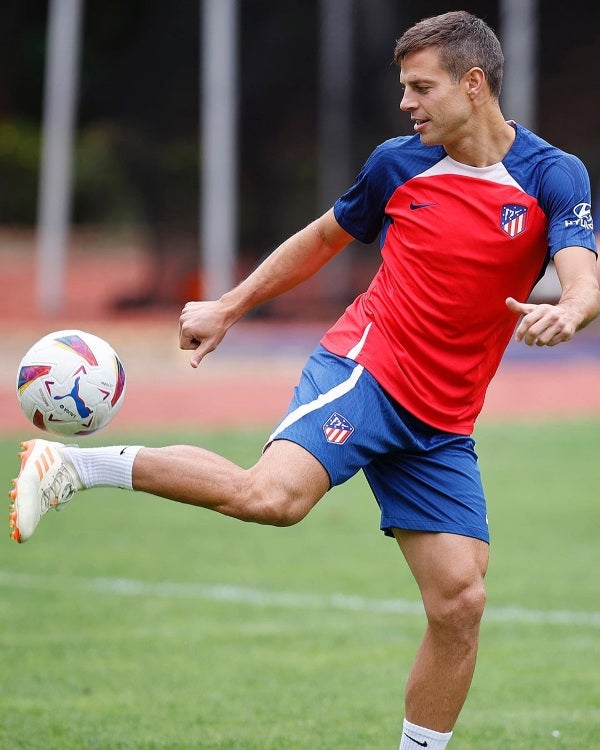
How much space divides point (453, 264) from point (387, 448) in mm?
727

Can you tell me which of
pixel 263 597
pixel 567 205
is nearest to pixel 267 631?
pixel 263 597

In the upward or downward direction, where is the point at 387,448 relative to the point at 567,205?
downward

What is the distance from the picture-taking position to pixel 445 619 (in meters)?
4.94

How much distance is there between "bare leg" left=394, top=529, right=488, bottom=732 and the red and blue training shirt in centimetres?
46

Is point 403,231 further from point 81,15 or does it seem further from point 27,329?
point 81,15

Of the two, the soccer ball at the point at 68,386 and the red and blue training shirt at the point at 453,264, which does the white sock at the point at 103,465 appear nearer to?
the soccer ball at the point at 68,386

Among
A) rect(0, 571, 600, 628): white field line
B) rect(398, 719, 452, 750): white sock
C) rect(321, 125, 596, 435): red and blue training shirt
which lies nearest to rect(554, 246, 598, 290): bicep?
rect(321, 125, 596, 435): red and blue training shirt

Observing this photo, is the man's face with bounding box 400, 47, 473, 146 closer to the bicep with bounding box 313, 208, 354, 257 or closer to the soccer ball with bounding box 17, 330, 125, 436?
the bicep with bounding box 313, 208, 354, 257

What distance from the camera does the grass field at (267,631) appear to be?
6.01 meters

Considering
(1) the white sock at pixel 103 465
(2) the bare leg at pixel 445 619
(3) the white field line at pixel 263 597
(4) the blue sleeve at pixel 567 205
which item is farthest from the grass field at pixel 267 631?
(4) the blue sleeve at pixel 567 205

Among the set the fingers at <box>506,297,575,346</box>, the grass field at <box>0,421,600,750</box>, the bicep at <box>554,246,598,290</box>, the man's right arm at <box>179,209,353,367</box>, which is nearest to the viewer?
the fingers at <box>506,297,575,346</box>

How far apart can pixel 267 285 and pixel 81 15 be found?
30.7 m

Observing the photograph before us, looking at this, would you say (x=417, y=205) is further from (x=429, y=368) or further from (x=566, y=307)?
(x=566, y=307)

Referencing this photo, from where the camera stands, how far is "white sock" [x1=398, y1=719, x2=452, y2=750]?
16.5 ft
